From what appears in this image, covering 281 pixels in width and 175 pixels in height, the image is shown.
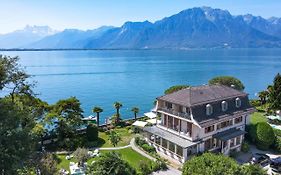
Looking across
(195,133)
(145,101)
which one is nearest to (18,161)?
(195,133)

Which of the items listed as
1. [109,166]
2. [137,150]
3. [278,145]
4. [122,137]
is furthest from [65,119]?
[278,145]

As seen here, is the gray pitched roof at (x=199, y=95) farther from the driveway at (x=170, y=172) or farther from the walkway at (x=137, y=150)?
the driveway at (x=170, y=172)

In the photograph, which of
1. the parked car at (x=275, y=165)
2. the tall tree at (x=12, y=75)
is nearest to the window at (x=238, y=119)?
the parked car at (x=275, y=165)

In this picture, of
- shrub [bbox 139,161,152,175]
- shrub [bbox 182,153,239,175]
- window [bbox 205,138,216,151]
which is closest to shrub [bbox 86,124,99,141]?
shrub [bbox 139,161,152,175]

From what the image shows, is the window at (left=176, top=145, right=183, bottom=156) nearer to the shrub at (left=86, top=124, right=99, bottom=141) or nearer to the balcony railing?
the balcony railing

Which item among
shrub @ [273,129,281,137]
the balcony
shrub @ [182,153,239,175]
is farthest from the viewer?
shrub @ [273,129,281,137]
